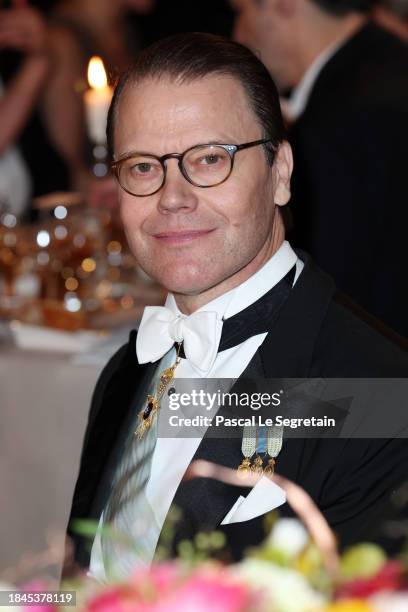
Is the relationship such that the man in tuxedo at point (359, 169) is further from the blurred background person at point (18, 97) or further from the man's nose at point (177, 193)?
the blurred background person at point (18, 97)

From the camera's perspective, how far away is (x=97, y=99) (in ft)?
9.39

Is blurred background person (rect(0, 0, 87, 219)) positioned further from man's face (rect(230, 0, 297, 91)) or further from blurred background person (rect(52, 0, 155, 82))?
man's face (rect(230, 0, 297, 91))

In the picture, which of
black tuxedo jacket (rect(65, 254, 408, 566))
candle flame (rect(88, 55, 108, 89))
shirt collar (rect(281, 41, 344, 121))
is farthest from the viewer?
shirt collar (rect(281, 41, 344, 121))

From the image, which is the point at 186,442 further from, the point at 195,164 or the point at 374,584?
the point at 374,584

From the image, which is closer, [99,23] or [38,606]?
[38,606]

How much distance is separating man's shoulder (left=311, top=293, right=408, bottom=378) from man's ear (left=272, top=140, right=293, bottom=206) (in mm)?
198

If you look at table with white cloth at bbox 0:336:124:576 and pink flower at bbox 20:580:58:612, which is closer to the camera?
pink flower at bbox 20:580:58:612

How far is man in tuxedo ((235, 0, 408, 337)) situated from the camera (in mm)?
2738

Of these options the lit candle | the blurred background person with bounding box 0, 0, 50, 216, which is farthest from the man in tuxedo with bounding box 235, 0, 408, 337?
the blurred background person with bounding box 0, 0, 50, 216

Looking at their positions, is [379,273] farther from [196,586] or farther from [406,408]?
[196,586]

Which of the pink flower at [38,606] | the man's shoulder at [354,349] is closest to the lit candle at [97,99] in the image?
the man's shoulder at [354,349]

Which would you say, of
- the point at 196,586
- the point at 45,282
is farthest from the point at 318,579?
the point at 45,282

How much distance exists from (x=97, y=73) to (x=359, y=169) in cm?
72

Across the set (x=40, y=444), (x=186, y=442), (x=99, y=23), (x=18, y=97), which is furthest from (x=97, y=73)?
(x=99, y=23)
